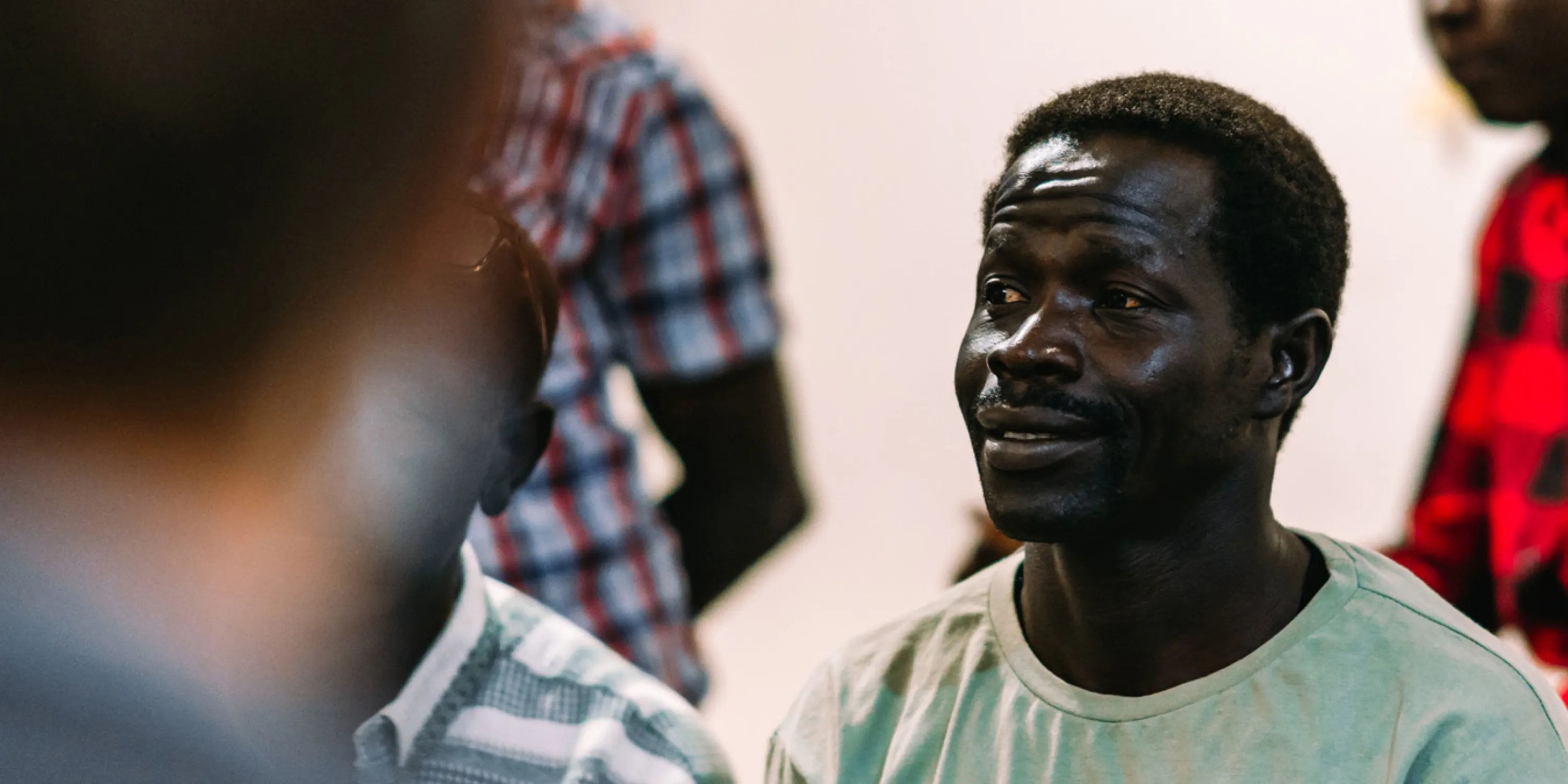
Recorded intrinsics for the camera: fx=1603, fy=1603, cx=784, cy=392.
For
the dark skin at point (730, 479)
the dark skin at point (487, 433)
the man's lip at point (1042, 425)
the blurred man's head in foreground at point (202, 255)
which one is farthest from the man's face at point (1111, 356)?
the dark skin at point (730, 479)

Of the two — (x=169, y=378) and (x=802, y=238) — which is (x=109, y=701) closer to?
(x=169, y=378)

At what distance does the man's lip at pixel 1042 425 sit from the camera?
0.87 meters

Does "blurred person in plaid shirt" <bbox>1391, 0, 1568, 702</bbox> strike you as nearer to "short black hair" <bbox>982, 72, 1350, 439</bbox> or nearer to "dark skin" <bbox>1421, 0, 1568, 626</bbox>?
"dark skin" <bbox>1421, 0, 1568, 626</bbox>

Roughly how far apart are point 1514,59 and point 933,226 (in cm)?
98

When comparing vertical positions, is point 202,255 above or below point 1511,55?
above

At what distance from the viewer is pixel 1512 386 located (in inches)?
56.6

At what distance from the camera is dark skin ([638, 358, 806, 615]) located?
70.5 inches

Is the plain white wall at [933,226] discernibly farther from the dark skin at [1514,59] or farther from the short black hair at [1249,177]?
the short black hair at [1249,177]

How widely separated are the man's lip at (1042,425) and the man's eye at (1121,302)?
0.07 m

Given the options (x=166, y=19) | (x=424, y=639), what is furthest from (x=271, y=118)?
(x=424, y=639)

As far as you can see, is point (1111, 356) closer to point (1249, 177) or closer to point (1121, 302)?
point (1121, 302)

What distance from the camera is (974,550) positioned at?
5.24 ft

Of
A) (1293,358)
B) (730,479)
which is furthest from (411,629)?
(730,479)

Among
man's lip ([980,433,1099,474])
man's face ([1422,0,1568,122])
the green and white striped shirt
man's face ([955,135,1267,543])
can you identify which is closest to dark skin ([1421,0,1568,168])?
man's face ([1422,0,1568,122])
